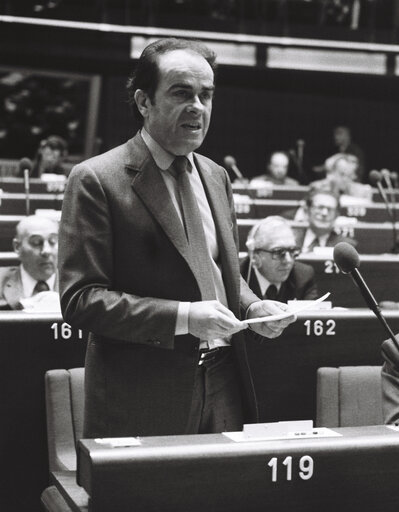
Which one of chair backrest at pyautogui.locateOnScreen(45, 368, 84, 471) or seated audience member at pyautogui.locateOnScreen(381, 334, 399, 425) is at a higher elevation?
seated audience member at pyautogui.locateOnScreen(381, 334, 399, 425)

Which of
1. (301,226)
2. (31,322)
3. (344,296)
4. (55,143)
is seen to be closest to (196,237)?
(31,322)

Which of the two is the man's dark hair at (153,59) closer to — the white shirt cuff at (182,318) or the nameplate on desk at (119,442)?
the white shirt cuff at (182,318)

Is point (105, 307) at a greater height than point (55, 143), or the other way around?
point (55, 143)

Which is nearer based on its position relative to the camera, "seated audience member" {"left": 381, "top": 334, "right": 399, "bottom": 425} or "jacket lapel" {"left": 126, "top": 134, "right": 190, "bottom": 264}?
"jacket lapel" {"left": 126, "top": 134, "right": 190, "bottom": 264}

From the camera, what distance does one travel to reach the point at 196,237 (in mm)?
2043

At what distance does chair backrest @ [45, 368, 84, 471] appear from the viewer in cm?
287

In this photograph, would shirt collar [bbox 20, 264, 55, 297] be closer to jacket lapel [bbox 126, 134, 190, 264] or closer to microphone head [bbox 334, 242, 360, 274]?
jacket lapel [bbox 126, 134, 190, 264]

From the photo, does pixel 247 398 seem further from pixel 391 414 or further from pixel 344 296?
pixel 344 296

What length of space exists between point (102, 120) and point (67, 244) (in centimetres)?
1107

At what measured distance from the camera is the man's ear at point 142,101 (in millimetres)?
2056

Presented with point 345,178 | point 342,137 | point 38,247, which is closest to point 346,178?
point 345,178

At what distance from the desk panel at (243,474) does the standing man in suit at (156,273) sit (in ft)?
1.04

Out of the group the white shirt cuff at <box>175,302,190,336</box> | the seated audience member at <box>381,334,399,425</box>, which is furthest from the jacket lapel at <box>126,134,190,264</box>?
the seated audience member at <box>381,334,399,425</box>

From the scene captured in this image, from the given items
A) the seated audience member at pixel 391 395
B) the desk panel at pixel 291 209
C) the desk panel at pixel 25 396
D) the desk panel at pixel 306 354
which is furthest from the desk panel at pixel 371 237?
the seated audience member at pixel 391 395
